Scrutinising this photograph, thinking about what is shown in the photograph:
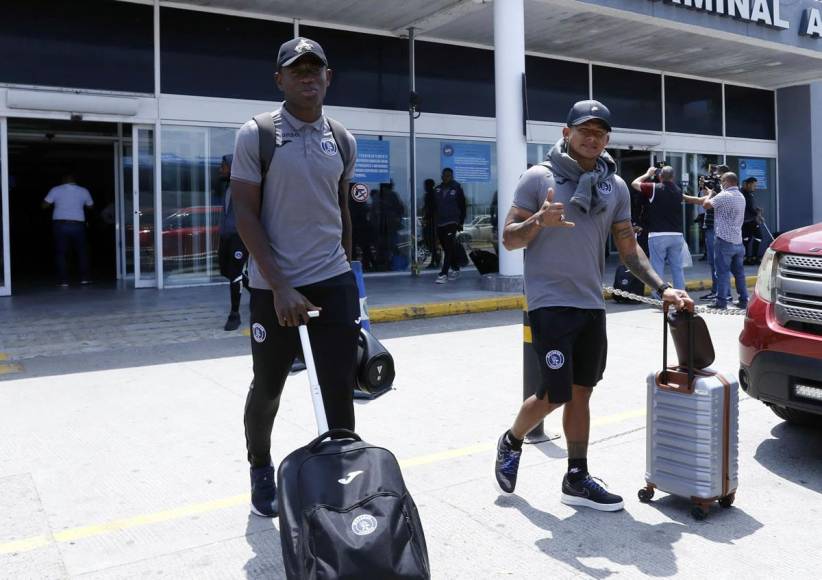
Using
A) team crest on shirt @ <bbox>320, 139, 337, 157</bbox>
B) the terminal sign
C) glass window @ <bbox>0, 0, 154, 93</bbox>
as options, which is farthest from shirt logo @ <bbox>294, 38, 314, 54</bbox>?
the terminal sign

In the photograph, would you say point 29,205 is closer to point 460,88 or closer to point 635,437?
point 460,88

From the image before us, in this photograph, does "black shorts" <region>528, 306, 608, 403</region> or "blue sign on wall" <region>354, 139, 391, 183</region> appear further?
"blue sign on wall" <region>354, 139, 391, 183</region>

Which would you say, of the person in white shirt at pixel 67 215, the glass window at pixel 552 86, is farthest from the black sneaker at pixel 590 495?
the glass window at pixel 552 86

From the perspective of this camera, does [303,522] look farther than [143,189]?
No

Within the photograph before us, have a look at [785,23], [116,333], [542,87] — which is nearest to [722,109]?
[785,23]

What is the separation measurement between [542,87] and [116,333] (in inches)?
398

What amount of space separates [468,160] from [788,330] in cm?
1068

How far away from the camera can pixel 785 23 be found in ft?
48.0

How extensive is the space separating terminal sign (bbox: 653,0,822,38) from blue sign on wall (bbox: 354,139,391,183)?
17.1ft

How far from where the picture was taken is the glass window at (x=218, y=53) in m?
11.6

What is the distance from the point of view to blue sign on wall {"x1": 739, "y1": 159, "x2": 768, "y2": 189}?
19141 millimetres

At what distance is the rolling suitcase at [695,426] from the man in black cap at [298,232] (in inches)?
58.0

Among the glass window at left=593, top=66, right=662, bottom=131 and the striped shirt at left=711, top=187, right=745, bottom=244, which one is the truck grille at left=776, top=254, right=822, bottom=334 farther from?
the glass window at left=593, top=66, right=662, bottom=131

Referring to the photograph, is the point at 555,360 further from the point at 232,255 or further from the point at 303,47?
the point at 232,255
